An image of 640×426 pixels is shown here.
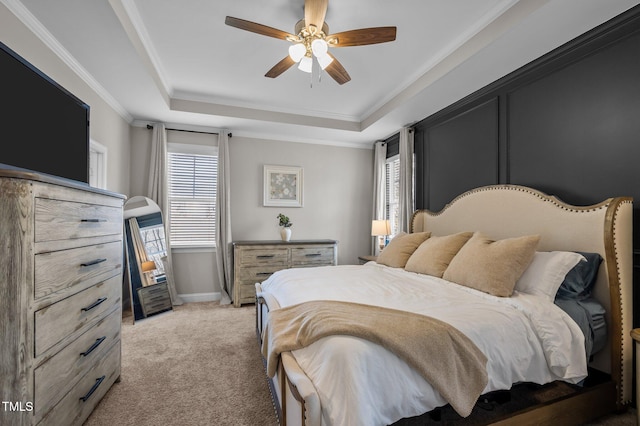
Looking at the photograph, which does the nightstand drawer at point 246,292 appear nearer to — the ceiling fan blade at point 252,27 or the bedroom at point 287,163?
the bedroom at point 287,163

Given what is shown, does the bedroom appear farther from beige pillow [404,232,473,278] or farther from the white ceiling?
beige pillow [404,232,473,278]

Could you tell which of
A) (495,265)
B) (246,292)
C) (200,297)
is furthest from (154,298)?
(495,265)

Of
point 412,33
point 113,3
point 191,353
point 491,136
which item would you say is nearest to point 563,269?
point 491,136

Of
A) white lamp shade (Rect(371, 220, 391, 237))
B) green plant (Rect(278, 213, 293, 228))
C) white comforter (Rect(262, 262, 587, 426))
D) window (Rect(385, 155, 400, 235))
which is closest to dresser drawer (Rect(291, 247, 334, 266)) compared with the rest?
green plant (Rect(278, 213, 293, 228))

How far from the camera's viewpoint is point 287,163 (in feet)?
15.9

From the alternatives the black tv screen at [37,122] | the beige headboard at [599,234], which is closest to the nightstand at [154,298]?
the black tv screen at [37,122]

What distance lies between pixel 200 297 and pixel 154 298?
2.59 feet

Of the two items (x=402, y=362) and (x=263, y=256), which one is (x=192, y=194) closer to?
(x=263, y=256)

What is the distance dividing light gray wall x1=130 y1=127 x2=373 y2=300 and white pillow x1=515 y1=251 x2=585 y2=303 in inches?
129

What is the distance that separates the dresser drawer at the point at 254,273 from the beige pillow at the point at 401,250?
1.72 m

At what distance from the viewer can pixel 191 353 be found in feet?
8.61

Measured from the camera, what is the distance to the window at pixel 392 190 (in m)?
4.85

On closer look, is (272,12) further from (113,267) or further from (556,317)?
(556,317)

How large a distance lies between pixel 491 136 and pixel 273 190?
3.07 meters
